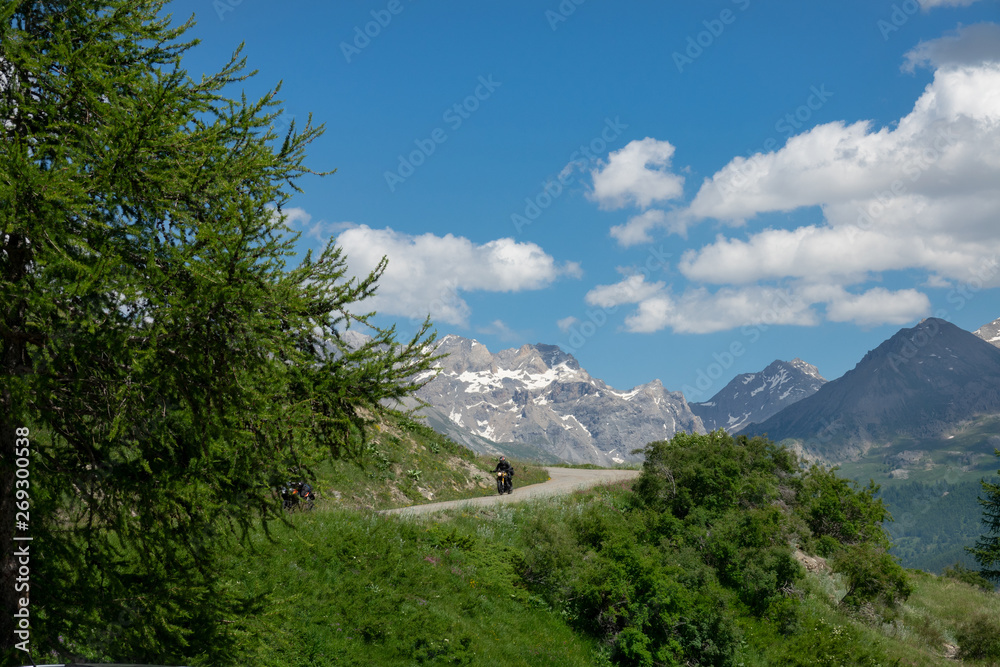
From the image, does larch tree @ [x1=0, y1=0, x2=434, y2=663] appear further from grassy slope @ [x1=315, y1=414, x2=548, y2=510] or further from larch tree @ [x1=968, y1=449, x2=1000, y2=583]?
larch tree @ [x1=968, y1=449, x2=1000, y2=583]

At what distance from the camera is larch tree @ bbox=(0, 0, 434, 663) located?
5727 millimetres

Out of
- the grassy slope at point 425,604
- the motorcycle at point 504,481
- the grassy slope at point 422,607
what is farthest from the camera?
the motorcycle at point 504,481

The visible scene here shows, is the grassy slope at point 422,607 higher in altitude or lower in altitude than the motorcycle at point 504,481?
lower

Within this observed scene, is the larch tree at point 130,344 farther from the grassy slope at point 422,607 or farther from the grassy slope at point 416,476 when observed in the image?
the grassy slope at point 416,476

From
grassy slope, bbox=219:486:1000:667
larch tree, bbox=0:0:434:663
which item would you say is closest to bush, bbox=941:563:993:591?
grassy slope, bbox=219:486:1000:667

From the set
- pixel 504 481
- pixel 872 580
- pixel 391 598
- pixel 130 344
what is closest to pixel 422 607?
pixel 391 598

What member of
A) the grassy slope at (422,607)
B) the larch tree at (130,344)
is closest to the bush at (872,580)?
the grassy slope at (422,607)

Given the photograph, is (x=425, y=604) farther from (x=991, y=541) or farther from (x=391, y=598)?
(x=991, y=541)

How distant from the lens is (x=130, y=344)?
19.9ft

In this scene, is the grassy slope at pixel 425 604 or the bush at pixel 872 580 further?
the bush at pixel 872 580

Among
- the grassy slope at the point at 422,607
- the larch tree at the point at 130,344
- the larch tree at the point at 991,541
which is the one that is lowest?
the larch tree at the point at 991,541

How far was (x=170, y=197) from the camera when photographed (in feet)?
22.3

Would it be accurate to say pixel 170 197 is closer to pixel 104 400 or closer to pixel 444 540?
pixel 104 400

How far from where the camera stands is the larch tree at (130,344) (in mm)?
5727
